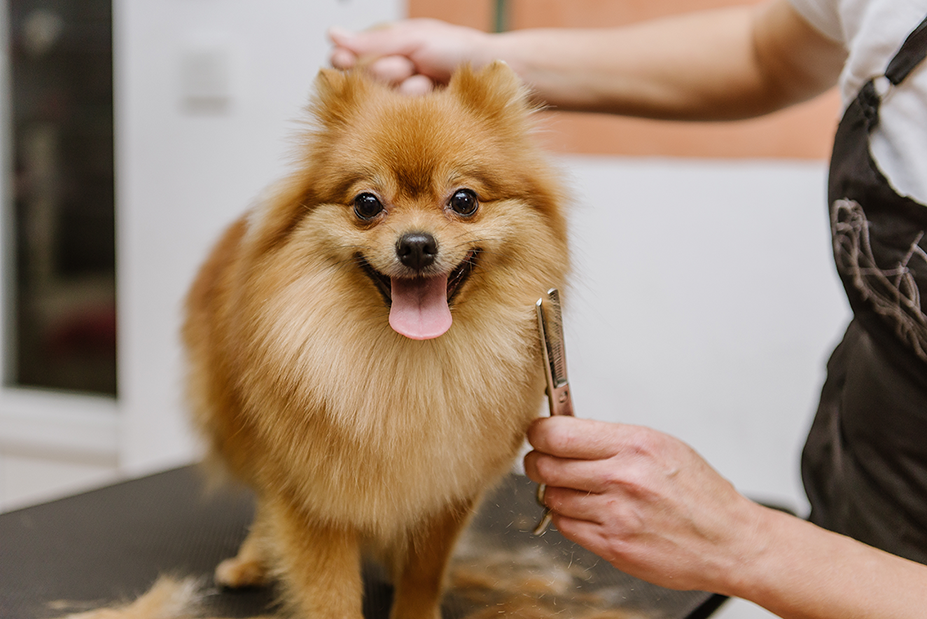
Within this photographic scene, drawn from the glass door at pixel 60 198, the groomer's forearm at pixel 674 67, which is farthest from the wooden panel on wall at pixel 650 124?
the glass door at pixel 60 198

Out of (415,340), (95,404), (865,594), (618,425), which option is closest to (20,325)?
(95,404)

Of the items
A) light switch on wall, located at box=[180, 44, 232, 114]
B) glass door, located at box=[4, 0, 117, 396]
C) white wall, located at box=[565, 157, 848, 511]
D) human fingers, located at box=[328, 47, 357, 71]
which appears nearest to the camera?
human fingers, located at box=[328, 47, 357, 71]

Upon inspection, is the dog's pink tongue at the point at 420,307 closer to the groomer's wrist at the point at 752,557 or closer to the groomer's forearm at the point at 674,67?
the groomer's wrist at the point at 752,557

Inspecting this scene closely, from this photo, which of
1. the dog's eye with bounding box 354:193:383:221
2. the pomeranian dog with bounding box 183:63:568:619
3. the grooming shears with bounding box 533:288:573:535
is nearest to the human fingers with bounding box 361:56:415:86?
the pomeranian dog with bounding box 183:63:568:619

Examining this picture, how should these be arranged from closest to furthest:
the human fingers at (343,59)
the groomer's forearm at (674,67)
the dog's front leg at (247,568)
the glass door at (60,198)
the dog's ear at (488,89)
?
the dog's ear at (488,89) < the dog's front leg at (247,568) < the human fingers at (343,59) < the groomer's forearm at (674,67) < the glass door at (60,198)

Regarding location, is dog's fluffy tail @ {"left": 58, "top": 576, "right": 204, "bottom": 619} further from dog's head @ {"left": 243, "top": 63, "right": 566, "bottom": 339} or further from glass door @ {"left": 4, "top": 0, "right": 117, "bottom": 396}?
glass door @ {"left": 4, "top": 0, "right": 117, "bottom": 396}

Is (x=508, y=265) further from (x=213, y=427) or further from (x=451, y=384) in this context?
(x=213, y=427)

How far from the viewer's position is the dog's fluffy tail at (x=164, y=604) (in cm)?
81

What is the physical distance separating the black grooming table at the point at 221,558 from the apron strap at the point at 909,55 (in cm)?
64

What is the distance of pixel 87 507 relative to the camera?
1.17m

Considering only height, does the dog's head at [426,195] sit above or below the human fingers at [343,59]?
below

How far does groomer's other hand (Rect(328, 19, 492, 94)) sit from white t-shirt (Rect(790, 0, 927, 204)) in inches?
19.9

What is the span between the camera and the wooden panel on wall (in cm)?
151

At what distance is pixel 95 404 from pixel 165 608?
5.38ft
